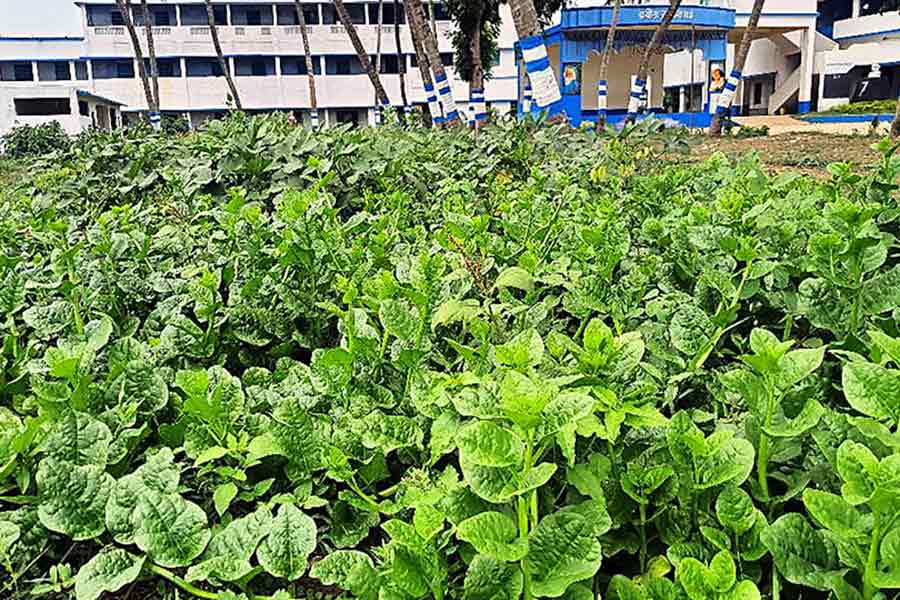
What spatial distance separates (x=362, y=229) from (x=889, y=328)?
1.42 metres

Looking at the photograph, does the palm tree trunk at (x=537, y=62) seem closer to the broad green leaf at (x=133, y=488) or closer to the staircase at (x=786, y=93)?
the broad green leaf at (x=133, y=488)

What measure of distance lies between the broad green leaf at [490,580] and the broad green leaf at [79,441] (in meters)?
0.59

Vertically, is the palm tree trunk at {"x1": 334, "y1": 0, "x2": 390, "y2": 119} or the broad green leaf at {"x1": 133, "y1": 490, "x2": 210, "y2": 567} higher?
the palm tree trunk at {"x1": 334, "y1": 0, "x2": 390, "y2": 119}

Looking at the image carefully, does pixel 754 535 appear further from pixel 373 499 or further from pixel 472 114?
pixel 472 114

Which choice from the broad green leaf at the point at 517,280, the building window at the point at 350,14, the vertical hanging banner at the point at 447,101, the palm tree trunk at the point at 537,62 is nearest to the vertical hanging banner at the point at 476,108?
the vertical hanging banner at the point at 447,101

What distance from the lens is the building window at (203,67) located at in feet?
128

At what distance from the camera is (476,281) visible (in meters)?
1.71

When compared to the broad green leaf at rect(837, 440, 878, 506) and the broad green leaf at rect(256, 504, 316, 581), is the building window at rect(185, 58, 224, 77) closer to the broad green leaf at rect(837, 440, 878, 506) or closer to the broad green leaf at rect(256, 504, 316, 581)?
the broad green leaf at rect(256, 504, 316, 581)

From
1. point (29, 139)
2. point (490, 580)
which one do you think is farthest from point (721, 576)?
point (29, 139)

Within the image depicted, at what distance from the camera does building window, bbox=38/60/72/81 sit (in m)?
39.3

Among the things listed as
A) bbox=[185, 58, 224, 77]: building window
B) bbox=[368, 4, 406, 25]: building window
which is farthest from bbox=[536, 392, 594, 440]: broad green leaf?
bbox=[368, 4, 406, 25]: building window

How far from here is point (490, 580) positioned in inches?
37.2

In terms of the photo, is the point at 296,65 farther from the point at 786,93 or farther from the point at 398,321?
the point at 398,321

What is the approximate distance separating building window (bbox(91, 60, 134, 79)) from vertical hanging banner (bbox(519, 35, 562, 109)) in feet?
119
